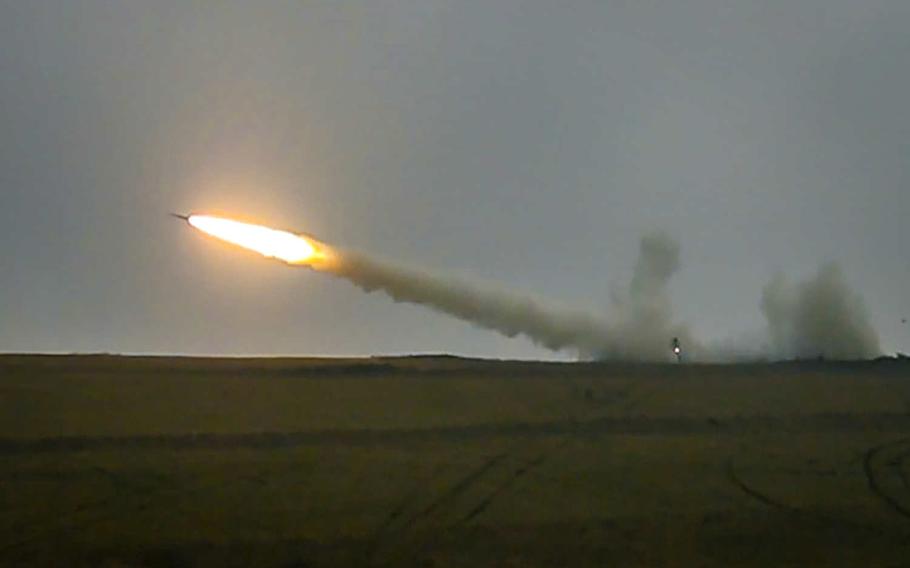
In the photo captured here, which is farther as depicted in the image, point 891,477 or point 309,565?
point 891,477

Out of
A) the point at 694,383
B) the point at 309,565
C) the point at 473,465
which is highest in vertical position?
the point at 694,383

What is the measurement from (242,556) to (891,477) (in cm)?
1202

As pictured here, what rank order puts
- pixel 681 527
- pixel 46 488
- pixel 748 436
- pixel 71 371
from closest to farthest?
pixel 681 527
pixel 46 488
pixel 748 436
pixel 71 371

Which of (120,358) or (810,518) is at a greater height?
(120,358)

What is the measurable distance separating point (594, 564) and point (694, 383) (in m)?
17.7

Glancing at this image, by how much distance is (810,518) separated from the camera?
19.6 metres

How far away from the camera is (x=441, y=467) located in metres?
22.8

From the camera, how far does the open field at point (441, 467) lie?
17.8m

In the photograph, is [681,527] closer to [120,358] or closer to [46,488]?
[46,488]

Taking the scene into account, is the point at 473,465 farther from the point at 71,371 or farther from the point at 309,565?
the point at 71,371

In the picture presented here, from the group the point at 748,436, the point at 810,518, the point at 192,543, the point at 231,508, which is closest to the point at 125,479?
the point at 231,508

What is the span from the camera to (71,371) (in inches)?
1257

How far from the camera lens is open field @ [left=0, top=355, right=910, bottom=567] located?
1775 centimetres

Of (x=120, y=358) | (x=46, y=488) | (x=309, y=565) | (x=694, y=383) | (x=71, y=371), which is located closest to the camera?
(x=309, y=565)
